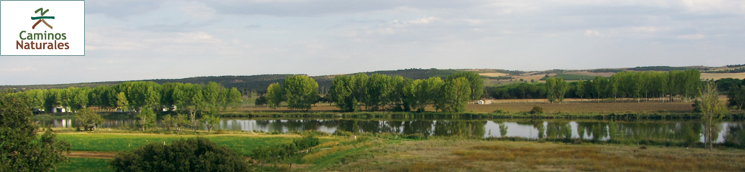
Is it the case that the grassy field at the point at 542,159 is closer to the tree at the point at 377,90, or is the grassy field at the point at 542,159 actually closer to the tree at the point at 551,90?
the tree at the point at 377,90

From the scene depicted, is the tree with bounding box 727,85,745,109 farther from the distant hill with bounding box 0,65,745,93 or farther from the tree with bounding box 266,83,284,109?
the distant hill with bounding box 0,65,745,93

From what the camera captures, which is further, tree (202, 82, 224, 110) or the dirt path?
tree (202, 82, 224, 110)

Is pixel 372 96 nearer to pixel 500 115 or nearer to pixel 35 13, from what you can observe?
pixel 500 115

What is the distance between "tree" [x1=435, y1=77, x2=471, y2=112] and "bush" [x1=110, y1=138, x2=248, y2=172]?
177 feet

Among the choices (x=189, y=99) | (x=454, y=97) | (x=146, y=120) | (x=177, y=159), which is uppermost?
(x=454, y=97)

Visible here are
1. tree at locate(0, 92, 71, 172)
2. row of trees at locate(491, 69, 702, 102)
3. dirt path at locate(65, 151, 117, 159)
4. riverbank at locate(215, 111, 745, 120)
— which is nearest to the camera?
tree at locate(0, 92, 71, 172)

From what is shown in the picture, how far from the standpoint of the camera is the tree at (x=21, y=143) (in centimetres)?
1262

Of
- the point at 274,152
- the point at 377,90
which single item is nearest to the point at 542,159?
the point at 274,152

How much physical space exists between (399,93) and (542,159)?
2158 inches

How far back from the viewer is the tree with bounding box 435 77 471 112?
2621 inches

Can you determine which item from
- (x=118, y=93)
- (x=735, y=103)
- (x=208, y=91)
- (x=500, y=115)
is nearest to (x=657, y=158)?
(x=500, y=115)

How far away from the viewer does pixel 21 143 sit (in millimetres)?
12922

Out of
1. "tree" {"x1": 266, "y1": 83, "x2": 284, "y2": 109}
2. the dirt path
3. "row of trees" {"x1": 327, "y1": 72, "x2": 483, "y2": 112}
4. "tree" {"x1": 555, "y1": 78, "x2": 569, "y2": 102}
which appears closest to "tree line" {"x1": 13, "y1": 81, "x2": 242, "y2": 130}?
"tree" {"x1": 266, "y1": 83, "x2": 284, "y2": 109}

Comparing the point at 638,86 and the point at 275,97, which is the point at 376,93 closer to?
the point at 275,97
